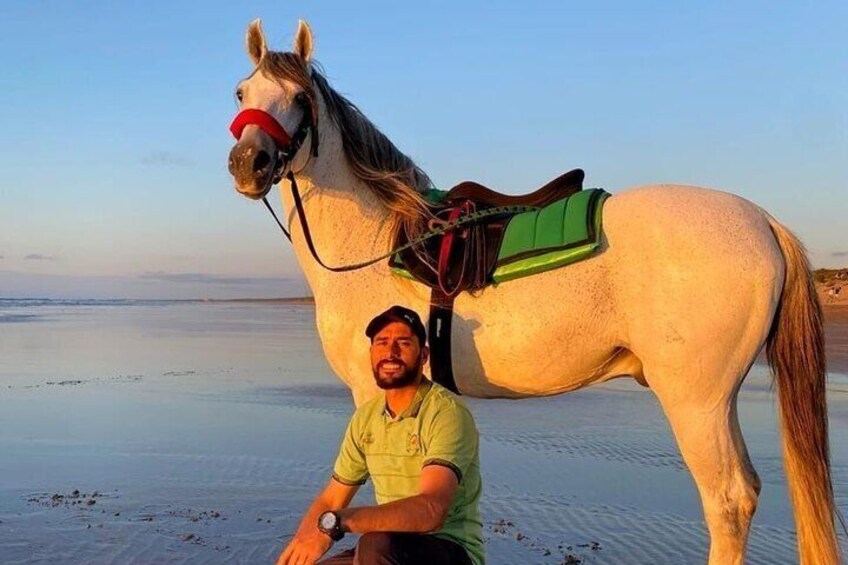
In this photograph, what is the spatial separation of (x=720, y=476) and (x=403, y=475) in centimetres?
119

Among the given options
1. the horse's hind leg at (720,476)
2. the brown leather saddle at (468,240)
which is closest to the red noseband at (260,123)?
the brown leather saddle at (468,240)

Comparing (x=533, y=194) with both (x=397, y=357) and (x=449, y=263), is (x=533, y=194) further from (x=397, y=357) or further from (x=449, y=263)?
(x=397, y=357)

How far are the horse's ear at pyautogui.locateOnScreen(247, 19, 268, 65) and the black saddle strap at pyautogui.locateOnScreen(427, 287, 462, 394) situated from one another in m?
1.33

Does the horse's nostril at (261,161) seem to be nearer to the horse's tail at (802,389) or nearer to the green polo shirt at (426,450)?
the green polo shirt at (426,450)

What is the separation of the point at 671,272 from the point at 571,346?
485 millimetres

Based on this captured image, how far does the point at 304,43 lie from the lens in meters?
3.63

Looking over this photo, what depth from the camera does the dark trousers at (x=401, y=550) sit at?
8.91 ft

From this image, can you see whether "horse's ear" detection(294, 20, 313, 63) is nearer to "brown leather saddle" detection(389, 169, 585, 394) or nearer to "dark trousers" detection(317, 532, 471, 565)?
"brown leather saddle" detection(389, 169, 585, 394)

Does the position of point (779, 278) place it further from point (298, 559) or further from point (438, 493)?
A: point (298, 559)

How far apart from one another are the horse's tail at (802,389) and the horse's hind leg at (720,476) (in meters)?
0.22

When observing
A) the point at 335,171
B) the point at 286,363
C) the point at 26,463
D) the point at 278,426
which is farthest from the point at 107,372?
the point at 335,171

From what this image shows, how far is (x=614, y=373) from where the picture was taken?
136 inches

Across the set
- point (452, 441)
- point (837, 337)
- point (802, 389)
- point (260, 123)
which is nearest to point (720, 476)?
point (802, 389)

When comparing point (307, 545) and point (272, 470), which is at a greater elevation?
point (307, 545)
